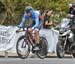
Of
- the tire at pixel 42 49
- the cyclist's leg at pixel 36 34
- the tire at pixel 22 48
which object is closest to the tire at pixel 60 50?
the tire at pixel 42 49

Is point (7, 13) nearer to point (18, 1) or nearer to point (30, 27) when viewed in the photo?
point (18, 1)

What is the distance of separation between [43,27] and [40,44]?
2033 millimetres

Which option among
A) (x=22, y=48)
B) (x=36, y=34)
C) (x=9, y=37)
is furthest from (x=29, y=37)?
(x=9, y=37)

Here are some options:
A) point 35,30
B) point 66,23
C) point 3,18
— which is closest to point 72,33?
point 66,23

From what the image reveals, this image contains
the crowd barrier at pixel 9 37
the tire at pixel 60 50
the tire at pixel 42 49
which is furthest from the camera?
the crowd barrier at pixel 9 37

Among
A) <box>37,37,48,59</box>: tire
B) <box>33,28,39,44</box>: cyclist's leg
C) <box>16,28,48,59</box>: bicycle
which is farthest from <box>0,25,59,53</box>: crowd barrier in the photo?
<box>33,28,39,44</box>: cyclist's leg

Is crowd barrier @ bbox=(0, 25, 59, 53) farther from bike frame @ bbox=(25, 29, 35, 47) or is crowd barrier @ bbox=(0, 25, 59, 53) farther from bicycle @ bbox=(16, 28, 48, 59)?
bike frame @ bbox=(25, 29, 35, 47)

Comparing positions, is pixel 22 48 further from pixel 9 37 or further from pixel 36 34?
pixel 9 37

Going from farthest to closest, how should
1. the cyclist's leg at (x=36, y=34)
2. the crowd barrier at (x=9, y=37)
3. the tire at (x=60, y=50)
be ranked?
the crowd barrier at (x=9, y=37), the tire at (x=60, y=50), the cyclist's leg at (x=36, y=34)

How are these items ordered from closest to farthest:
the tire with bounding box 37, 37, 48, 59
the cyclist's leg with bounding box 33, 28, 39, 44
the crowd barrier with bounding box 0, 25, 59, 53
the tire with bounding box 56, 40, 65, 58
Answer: the cyclist's leg with bounding box 33, 28, 39, 44, the tire with bounding box 37, 37, 48, 59, the tire with bounding box 56, 40, 65, 58, the crowd barrier with bounding box 0, 25, 59, 53

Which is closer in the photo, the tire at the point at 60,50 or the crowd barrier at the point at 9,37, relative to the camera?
the tire at the point at 60,50

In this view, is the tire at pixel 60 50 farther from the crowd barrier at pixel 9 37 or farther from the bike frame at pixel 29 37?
the crowd barrier at pixel 9 37

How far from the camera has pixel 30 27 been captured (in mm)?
15023

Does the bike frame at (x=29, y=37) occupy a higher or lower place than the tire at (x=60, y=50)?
higher
